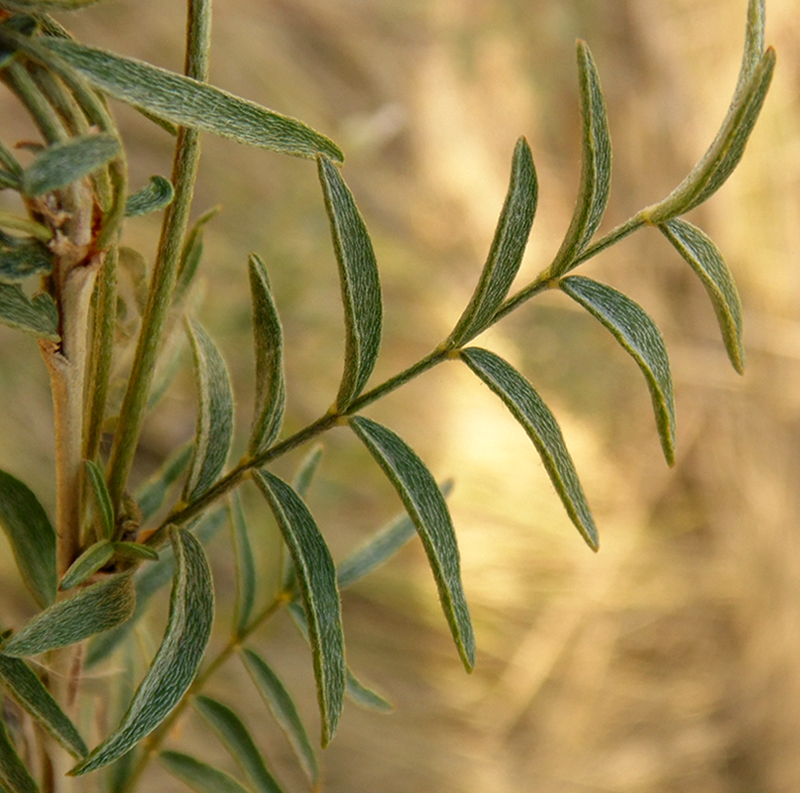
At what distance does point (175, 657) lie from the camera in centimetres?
19

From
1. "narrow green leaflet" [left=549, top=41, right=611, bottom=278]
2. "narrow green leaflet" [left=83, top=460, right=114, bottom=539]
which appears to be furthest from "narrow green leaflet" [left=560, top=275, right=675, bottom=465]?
"narrow green leaflet" [left=83, top=460, right=114, bottom=539]

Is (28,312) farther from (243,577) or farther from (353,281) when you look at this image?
(243,577)

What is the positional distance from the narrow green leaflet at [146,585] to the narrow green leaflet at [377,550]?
0.04 m

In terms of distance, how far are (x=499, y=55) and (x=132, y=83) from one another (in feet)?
5.29

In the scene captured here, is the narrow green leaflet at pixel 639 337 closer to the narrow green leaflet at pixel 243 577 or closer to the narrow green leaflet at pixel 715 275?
the narrow green leaflet at pixel 715 275

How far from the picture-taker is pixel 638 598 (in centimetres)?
139

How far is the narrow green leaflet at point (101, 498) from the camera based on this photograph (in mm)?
197

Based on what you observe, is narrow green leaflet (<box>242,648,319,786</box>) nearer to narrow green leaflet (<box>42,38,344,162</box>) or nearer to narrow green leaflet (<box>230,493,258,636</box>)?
narrow green leaflet (<box>230,493,258,636</box>)

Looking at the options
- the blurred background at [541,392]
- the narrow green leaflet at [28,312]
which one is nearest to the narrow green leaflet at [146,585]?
the narrow green leaflet at [28,312]

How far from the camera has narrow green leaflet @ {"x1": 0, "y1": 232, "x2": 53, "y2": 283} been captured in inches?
6.2

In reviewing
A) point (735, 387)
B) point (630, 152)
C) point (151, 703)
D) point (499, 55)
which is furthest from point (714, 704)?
point (151, 703)

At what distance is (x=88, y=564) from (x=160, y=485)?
86 millimetres

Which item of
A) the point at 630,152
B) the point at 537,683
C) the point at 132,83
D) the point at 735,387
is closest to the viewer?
the point at 132,83

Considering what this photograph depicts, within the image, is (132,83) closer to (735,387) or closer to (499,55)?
(735,387)
